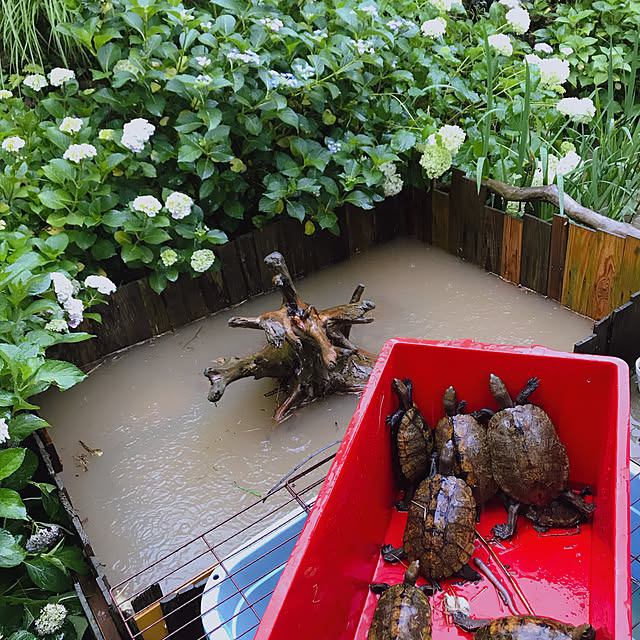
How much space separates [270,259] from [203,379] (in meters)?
0.73

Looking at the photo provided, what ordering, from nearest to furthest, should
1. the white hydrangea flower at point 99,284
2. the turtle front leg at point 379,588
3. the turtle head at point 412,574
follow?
the turtle head at point 412,574
the turtle front leg at point 379,588
the white hydrangea flower at point 99,284

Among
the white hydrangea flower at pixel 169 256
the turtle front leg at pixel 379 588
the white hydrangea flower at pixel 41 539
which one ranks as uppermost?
the white hydrangea flower at pixel 169 256

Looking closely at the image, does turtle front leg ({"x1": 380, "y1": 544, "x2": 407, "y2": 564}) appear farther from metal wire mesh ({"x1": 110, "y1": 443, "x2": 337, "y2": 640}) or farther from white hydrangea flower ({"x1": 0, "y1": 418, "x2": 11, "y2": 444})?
white hydrangea flower ({"x1": 0, "y1": 418, "x2": 11, "y2": 444})

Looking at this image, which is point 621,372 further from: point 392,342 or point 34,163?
point 34,163

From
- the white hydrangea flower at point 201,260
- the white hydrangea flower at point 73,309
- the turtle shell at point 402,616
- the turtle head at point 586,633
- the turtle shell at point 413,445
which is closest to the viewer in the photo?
the turtle head at point 586,633

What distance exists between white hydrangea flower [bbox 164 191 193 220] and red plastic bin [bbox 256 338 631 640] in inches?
52.9

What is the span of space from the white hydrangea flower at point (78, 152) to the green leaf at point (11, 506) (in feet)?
4.81

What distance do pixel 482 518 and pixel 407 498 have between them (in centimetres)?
21

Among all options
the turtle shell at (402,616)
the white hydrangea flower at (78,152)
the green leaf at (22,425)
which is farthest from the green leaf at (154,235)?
the turtle shell at (402,616)

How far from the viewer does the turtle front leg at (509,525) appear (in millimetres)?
1641

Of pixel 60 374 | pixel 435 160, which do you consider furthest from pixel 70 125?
pixel 435 160

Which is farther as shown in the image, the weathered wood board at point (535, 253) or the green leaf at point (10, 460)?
the weathered wood board at point (535, 253)

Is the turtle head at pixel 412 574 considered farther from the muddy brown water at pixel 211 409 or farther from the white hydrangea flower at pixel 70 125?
the white hydrangea flower at pixel 70 125

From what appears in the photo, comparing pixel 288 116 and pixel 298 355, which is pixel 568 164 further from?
pixel 298 355
